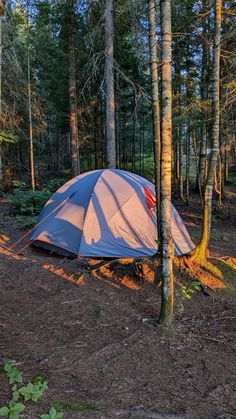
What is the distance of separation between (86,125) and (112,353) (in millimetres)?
17605

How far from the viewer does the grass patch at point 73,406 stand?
2.86 m

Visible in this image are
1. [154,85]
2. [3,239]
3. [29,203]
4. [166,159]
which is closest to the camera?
[166,159]

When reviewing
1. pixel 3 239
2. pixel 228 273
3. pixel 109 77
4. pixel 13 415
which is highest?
pixel 109 77

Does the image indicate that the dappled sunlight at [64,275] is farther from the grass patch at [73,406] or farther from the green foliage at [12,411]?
the green foliage at [12,411]

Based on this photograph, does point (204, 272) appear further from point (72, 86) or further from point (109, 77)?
point (72, 86)

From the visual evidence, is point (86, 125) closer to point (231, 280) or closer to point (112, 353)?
point (231, 280)

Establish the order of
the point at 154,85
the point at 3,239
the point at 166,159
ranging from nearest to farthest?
the point at 166,159
the point at 154,85
the point at 3,239

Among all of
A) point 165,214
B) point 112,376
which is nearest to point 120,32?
point 165,214

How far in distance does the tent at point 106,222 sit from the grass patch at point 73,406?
186 inches

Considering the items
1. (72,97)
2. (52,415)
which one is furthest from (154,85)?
(72,97)

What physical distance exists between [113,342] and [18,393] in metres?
1.69

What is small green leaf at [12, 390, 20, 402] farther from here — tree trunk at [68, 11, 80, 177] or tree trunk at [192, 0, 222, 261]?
tree trunk at [68, 11, 80, 177]

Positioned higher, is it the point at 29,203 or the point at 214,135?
the point at 214,135

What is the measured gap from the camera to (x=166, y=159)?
478cm
